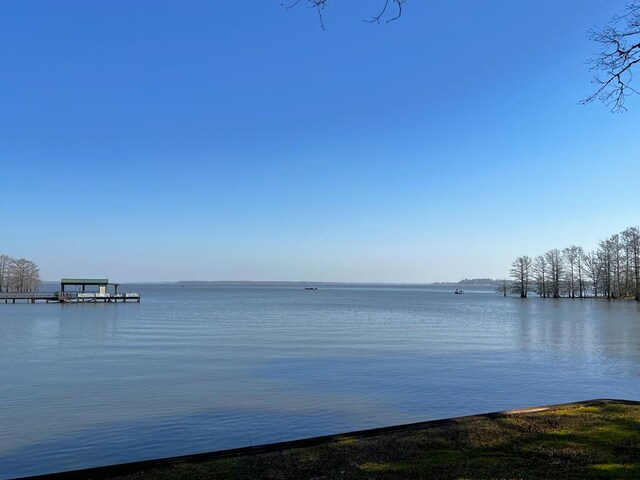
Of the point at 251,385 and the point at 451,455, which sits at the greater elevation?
the point at 451,455

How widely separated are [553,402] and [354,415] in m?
5.72

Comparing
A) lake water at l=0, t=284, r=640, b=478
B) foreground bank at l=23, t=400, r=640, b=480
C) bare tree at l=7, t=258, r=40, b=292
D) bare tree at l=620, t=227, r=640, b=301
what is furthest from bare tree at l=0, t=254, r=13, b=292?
bare tree at l=620, t=227, r=640, b=301

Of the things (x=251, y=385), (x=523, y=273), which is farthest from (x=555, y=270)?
(x=251, y=385)

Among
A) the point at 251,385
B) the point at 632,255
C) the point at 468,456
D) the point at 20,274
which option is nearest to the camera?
the point at 468,456

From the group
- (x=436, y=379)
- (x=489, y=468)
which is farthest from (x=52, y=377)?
(x=489, y=468)

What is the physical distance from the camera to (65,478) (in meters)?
6.68

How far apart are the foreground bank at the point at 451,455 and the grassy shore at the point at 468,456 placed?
0.5 inches

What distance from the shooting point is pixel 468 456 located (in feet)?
23.3

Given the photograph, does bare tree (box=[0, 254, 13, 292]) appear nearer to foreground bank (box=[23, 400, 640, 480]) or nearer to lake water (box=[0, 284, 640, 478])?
lake water (box=[0, 284, 640, 478])

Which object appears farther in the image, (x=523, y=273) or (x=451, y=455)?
→ (x=523, y=273)

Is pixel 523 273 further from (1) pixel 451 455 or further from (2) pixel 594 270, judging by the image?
(1) pixel 451 455

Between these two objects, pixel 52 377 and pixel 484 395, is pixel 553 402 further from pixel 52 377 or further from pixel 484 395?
pixel 52 377

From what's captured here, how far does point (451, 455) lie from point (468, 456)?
251 mm

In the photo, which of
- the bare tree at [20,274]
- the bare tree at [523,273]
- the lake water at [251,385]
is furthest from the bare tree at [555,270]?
the bare tree at [20,274]
